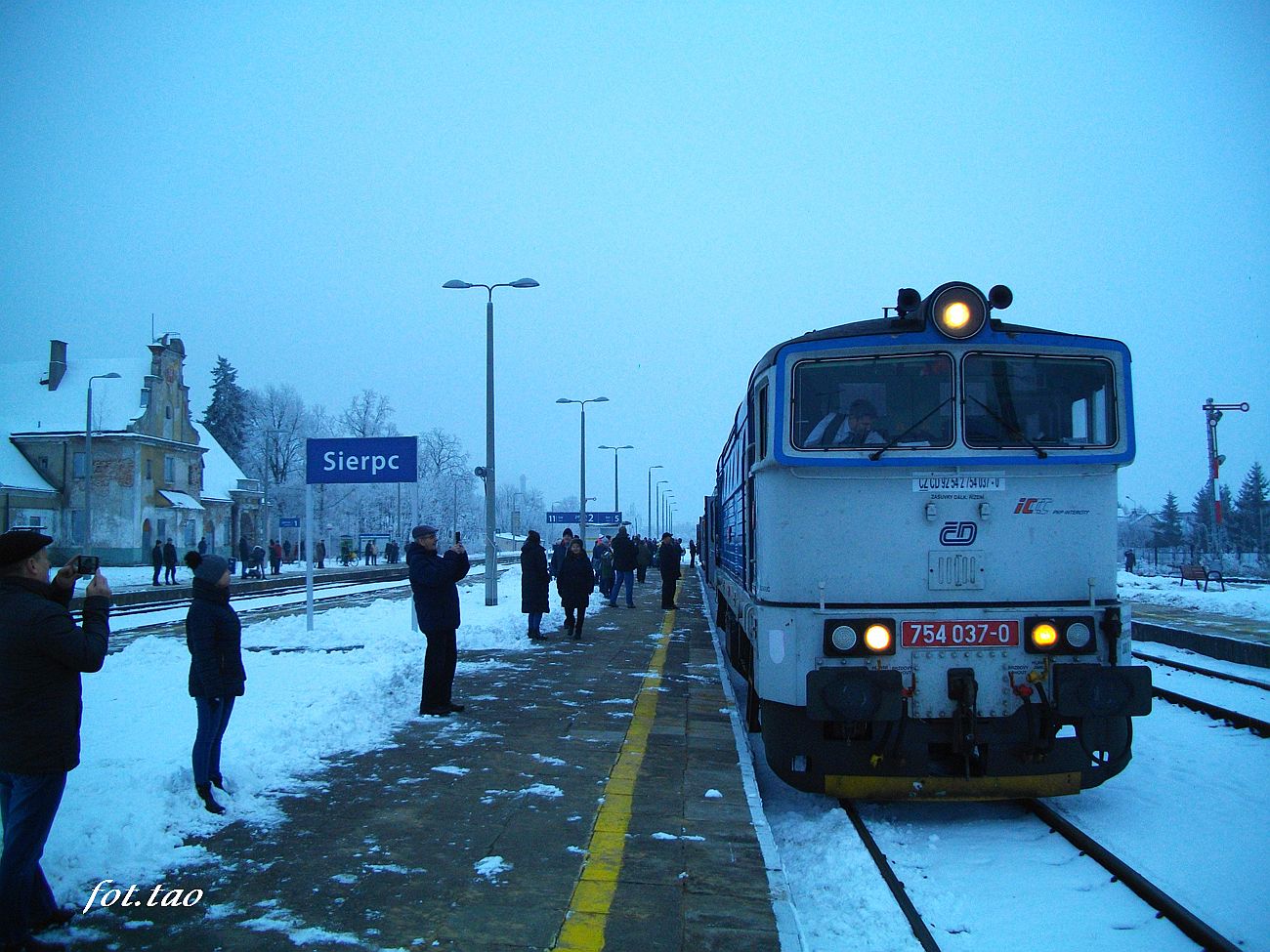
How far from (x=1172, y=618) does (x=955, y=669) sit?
20.3m

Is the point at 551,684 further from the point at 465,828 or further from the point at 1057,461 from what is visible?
the point at 1057,461

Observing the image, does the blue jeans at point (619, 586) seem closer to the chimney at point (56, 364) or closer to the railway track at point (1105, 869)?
the railway track at point (1105, 869)

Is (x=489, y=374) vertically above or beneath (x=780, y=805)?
above

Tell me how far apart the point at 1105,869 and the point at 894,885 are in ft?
4.24

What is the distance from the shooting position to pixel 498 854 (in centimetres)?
498

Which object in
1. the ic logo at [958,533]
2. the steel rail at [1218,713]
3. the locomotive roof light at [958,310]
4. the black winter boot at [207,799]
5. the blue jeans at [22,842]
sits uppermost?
→ the locomotive roof light at [958,310]

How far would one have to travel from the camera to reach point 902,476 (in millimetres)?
6004

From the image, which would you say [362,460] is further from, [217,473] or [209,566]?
[217,473]

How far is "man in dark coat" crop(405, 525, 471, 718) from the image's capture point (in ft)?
28.0

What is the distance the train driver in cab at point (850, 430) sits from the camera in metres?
6.08

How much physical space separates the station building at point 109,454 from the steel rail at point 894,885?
48.6 meters

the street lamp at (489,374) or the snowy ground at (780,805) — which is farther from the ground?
the street lamp at (489,374)

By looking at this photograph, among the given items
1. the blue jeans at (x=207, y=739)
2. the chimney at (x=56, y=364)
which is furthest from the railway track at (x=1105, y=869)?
the chimney at (x=56, y=364)

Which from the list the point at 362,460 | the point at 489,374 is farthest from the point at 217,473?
the point at 362,460
